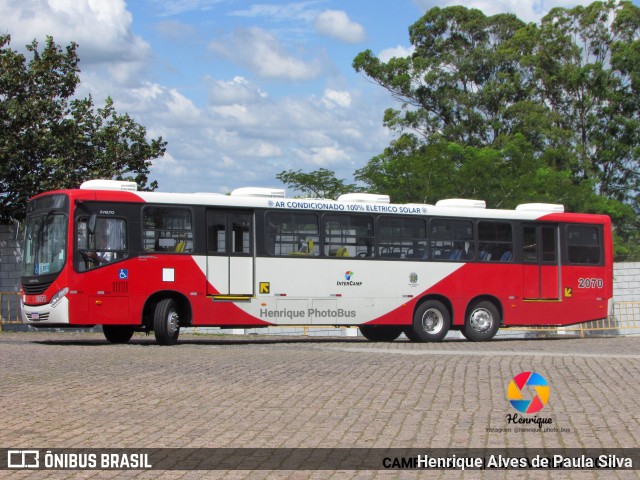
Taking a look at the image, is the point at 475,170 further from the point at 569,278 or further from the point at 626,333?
the point at 569,278

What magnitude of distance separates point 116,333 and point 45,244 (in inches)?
106

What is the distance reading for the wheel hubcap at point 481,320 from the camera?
25.8 meters

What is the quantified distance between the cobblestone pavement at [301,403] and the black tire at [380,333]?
8127 mm

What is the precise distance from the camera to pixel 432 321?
83.1 ft

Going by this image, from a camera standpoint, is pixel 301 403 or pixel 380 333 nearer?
pixel 301 403

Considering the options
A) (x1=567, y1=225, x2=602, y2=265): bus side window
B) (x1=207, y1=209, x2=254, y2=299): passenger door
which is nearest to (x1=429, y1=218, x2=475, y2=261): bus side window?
(x1=567, y1=225, x2=602, y2=265): bus side window

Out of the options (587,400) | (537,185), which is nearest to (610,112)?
(537,185)

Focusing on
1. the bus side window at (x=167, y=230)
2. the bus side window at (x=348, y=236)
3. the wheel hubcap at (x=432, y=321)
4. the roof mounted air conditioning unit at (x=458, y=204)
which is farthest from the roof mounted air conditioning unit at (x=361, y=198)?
the bus side window at (x=167, y=230)

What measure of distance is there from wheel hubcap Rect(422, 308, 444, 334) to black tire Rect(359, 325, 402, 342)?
1.12m

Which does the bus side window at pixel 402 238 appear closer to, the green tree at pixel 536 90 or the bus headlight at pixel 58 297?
the bus headlight at pixel 58 297

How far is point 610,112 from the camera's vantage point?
58.4 metres

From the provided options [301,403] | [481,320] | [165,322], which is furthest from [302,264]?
[301,403]

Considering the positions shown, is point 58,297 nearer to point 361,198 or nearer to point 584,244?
point 361,198

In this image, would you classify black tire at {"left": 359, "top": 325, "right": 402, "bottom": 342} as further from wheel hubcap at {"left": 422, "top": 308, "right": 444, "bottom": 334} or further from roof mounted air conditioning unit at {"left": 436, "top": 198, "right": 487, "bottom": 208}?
roof mounted air conditioning unit at {"left": 436, "top": 198, "right": 487, "bottom": 208}
